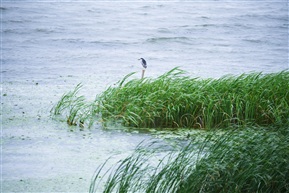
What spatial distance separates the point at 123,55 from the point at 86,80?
4731 millimetres

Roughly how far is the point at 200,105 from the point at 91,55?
9.02 m

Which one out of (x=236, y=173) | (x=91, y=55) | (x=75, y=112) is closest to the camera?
(x=236, y=173)

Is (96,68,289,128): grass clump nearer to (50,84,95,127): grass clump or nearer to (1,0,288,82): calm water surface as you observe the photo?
(50,84,95,127): grass clump

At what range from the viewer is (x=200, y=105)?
7320 mm

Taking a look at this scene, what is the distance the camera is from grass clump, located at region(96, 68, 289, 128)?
281 inches

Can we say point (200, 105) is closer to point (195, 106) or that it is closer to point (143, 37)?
point (195, 106)

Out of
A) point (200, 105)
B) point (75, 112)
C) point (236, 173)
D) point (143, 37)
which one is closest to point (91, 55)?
point (143, 37)

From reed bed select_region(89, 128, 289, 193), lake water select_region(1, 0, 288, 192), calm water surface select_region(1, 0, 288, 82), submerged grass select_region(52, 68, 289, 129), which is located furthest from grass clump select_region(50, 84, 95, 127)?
calm water surface select_region(1, 0, 288, 82)

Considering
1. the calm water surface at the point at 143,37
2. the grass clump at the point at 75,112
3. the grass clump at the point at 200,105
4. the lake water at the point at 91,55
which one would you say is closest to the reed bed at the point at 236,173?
the lake water at the point at 91,55

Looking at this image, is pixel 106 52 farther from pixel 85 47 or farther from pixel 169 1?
pixel 169 1

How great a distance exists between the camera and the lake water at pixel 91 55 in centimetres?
611

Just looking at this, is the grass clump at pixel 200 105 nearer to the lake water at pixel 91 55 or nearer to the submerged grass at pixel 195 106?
the submerged grass at pixel 195 106

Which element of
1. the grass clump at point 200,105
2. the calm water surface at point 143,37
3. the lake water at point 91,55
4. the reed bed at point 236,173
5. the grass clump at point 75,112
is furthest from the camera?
the calm water surface at point 143,37

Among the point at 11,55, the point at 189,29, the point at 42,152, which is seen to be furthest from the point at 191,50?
the point at 42,152
